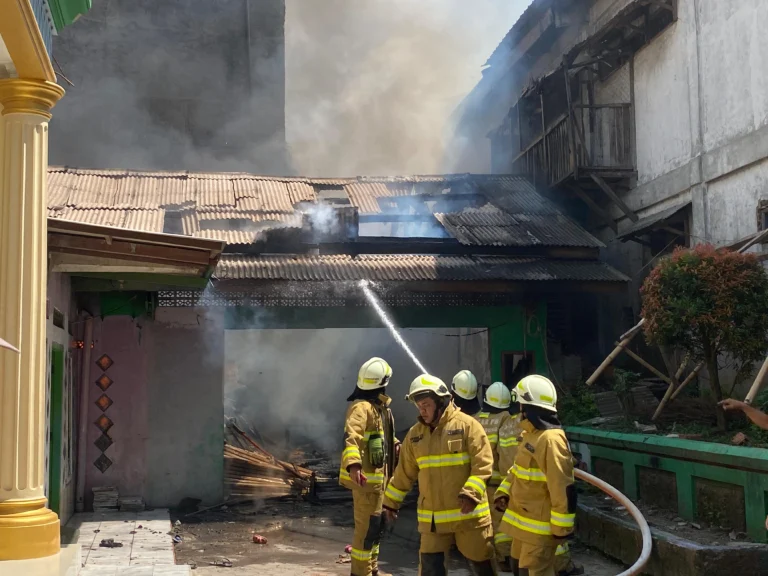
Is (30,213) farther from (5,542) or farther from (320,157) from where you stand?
(320,157)

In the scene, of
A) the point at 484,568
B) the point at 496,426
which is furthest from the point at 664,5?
the point at 484,568

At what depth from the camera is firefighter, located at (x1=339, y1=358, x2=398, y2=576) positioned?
7.21 meters

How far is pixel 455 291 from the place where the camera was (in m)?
13.1

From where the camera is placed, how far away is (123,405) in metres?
12.6

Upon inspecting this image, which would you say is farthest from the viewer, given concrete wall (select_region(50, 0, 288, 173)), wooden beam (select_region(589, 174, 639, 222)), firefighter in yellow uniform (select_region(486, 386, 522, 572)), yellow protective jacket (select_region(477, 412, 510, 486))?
concrete wall (select_region(50, 0, 288, 173))

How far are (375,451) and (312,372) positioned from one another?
13627 mm

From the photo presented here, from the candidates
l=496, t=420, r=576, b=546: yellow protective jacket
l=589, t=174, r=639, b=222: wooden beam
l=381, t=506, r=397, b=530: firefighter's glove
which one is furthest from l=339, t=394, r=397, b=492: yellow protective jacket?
l=589, t=174, r=639, b=222: wooden beam

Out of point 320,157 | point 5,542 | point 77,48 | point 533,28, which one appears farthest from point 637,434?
point 77,48

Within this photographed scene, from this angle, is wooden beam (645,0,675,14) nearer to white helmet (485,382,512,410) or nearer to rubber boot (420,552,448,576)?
white helmet (485,382,512,410)

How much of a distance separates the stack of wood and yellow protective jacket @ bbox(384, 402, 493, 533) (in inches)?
282

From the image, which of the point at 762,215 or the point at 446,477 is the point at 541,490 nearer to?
the point at 446,477

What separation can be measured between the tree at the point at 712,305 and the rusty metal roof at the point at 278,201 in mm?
4764

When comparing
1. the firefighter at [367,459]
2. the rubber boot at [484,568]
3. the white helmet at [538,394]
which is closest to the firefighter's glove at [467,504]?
the rubber boot at [484,568]

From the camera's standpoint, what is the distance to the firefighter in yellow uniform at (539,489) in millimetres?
5707
